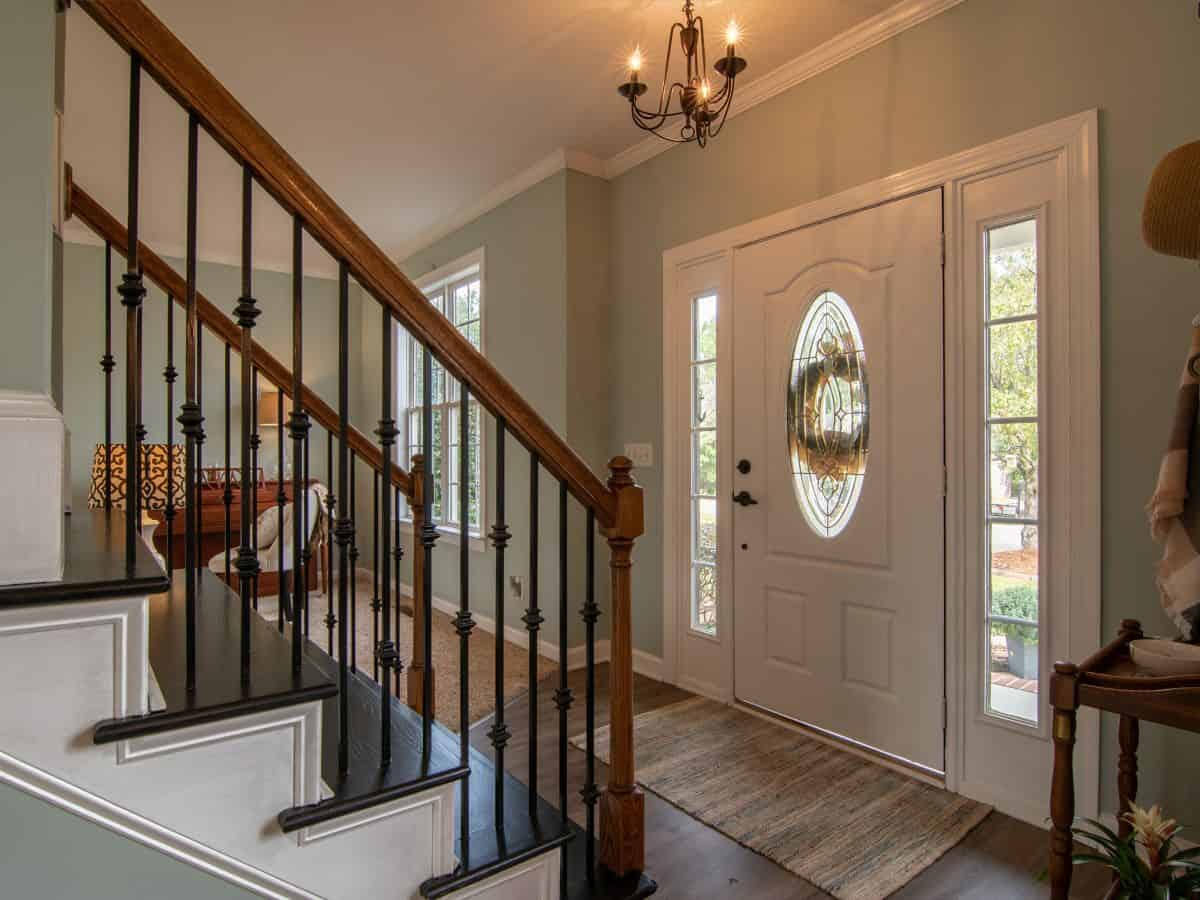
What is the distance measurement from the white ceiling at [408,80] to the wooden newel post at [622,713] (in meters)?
1.89

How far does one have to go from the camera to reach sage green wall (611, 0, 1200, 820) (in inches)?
74.6

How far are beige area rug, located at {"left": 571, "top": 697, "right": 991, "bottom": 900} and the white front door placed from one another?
0.17 m

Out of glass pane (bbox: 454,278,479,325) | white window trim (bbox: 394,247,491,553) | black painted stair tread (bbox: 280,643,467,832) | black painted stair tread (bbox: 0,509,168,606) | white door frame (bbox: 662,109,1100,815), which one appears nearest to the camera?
black painted stair tread (bbox: 0,509,168,606)

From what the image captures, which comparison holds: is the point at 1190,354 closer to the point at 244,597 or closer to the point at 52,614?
the point at 244,597

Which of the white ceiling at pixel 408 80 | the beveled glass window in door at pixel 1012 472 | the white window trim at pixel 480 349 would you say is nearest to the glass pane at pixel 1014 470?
the beveled glass window in door at pixel 1012 472

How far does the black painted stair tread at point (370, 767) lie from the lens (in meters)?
1.13

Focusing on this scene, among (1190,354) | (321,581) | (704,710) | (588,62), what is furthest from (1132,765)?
(321,581)

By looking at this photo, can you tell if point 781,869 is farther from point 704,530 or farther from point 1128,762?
point 704,530

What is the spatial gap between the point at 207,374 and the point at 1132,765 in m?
6.09

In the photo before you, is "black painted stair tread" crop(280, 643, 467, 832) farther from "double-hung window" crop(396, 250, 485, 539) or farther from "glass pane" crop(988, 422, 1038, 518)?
"double-hung window" crop(396, 250, 485, 539)

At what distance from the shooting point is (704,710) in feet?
10.0

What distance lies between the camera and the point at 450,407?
4984mm

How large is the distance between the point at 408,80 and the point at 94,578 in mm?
2718

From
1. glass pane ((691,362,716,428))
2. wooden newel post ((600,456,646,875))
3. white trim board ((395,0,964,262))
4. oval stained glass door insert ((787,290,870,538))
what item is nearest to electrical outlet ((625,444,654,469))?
glass pane ((691,362,716,428))
